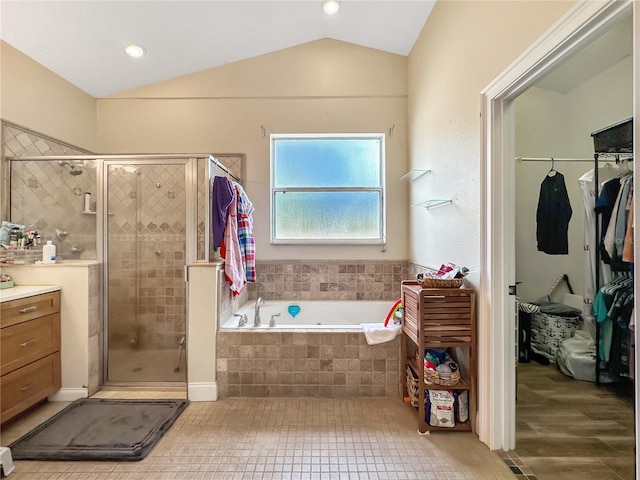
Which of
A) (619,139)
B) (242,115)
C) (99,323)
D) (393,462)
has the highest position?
(242,115)

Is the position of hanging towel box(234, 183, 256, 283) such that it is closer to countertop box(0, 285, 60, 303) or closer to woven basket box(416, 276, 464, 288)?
countertop box(0, 285, 60, 303)

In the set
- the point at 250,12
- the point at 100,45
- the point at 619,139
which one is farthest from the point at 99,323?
the point at 619,139

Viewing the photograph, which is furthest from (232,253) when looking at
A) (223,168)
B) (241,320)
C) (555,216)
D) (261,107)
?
(555,216)

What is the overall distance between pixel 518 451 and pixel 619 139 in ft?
7.34

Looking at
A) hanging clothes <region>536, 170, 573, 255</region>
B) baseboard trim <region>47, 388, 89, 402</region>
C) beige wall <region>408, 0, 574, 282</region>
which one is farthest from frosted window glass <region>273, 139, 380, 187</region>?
baseboard trim <region>47, 388, 89, 402</region>

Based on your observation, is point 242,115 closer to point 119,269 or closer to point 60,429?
point 119,269

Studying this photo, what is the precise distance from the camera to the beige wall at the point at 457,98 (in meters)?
1.48

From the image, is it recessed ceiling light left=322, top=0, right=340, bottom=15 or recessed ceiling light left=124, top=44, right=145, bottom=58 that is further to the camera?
recessed ceiling light left=124, top=44, right=145, bottom=58

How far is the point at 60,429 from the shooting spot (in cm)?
180

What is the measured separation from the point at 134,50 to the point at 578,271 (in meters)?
4.65

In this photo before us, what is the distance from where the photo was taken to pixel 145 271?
2533 mm

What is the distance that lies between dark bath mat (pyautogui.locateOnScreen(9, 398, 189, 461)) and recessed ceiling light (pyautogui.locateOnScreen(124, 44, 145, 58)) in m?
2.82

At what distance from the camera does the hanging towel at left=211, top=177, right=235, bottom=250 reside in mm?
2328

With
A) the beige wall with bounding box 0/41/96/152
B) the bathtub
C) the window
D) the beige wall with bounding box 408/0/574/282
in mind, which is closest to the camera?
the beige wall with bounding box 408/0/574/282
